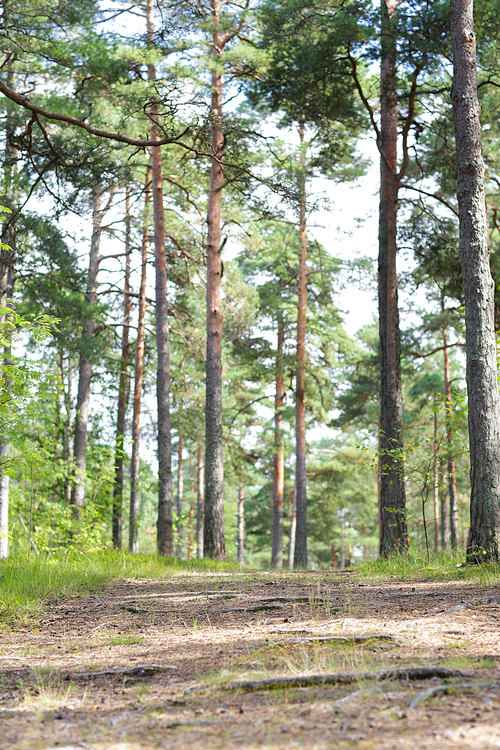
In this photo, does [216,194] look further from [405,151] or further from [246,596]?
[246,596]

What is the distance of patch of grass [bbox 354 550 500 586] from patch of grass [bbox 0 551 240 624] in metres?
2.67

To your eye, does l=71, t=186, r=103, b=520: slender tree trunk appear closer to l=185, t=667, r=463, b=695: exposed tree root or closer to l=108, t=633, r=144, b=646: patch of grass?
l=108, t=633, r=144, b=646: patch of grass

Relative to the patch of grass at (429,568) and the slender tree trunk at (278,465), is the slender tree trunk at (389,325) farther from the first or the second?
the slender tree trunk at (278,465)

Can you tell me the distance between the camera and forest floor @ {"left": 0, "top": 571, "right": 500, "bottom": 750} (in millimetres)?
2184

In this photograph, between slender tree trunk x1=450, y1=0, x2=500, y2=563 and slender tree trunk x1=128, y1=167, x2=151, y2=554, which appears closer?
slender tree trunk x1=450, y1=0, x2=500, y2=563

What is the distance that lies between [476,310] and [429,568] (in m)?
3.17

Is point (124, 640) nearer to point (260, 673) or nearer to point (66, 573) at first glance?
point (260, 673)

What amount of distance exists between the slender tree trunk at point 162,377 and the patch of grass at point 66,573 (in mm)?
1460

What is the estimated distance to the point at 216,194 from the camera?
12914 mm

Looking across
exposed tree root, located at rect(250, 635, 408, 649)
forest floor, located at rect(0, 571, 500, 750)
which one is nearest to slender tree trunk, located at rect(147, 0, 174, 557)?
forest floor, located at rect(0, 571, 500, 750)

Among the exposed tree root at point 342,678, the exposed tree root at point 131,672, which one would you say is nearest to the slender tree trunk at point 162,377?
the exposed tree root at point 131,672

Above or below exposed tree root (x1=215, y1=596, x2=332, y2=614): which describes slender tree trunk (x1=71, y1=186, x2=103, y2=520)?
above

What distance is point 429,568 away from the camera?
24.5 ft

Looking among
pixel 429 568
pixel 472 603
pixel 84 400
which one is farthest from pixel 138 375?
pixel 472 603
